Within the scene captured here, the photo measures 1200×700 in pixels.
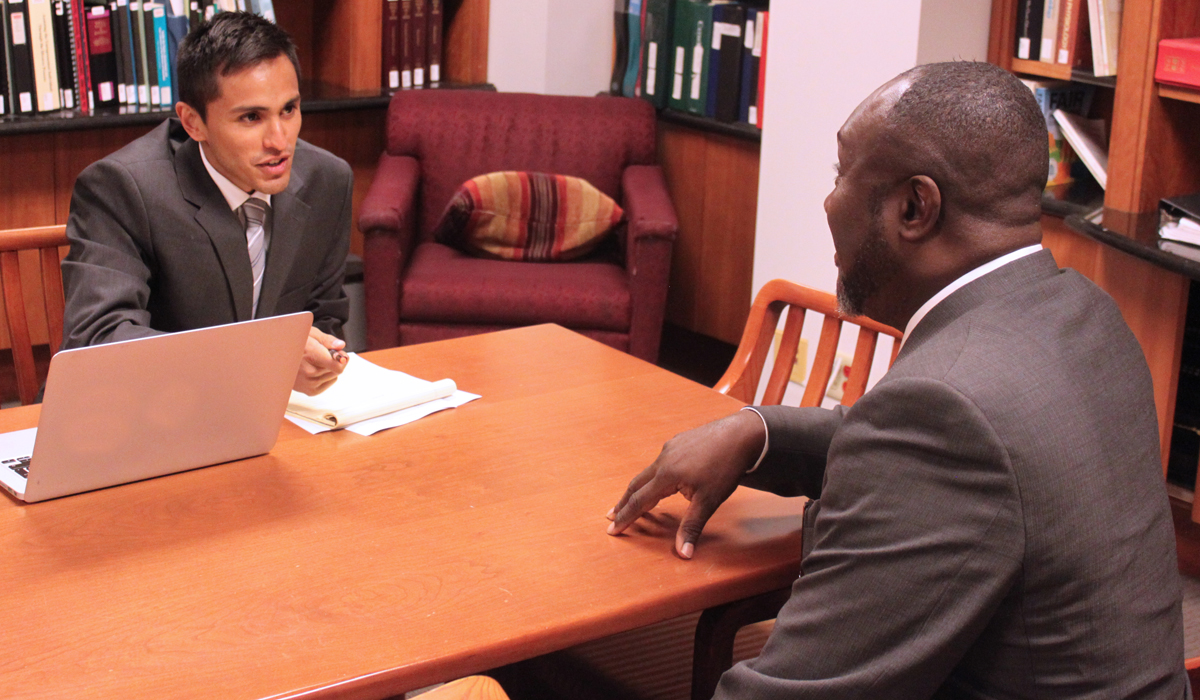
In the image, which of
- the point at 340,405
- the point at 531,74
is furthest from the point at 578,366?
the point at 531,74

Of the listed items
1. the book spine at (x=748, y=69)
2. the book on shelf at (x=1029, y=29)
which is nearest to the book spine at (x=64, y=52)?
the book spine at (x=748, y=69)

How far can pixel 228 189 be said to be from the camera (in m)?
2.06

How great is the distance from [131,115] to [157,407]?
2.48 m

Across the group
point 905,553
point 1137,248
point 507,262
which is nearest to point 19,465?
point 905,553

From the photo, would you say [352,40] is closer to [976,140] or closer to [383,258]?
[383,258]

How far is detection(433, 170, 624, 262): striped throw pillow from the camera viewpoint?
366cm

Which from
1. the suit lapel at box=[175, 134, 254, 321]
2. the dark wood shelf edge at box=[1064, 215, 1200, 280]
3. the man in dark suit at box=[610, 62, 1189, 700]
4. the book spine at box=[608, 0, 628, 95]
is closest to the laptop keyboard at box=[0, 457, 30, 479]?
the suit lapel at box=[175, 134, 254, 321]

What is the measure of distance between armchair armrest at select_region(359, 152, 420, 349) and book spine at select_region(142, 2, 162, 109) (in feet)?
2.49

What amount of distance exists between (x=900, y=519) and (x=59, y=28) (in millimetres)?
3274

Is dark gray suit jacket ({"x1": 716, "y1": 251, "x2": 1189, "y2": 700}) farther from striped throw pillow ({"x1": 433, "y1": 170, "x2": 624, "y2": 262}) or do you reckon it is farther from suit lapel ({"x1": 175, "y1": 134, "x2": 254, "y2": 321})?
striped throw pillow ({"x1": 433, "y1": 170, "x2": 624, "y2": 262})

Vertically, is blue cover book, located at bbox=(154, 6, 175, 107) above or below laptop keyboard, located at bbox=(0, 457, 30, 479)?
above

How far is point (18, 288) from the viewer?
194 centimetres

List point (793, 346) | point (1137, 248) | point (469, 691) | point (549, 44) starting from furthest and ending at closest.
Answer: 1. point (549, 44)
2. point (1137, 248)
3. point (793, 346)
4. point (469, 691)

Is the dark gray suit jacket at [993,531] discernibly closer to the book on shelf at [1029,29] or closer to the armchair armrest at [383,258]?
the book on shelf at [1029,29]
